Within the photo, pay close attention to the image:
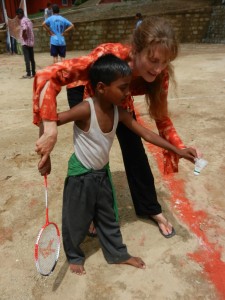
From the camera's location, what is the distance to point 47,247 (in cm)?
200

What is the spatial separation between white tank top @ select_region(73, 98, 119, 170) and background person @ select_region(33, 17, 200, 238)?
0.69ft

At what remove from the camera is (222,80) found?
7.36 metres

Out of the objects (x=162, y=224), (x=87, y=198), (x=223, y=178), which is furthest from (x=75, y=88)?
(x=223, y=178)

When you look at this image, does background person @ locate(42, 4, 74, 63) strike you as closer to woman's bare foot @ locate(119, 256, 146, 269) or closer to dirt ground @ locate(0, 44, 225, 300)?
dirt ground @ locate(0, 44, 225, 300)

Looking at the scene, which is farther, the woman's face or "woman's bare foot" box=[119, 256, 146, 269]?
"woman's bare foot" box=[119, 256, 146, 269]

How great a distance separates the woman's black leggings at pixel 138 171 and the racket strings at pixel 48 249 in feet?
2.42

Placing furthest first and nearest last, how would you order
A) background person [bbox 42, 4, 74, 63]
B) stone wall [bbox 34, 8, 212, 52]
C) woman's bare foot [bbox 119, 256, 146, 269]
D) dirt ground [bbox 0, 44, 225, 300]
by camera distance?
stone wall [bbox 34, 8, 212, 52] < background person [bbox 42, 4, 74, 63] < woman's bare foot [bbox 119, 256, 146, 269] < dirt ground [bbox 0, 44, 225, 300]

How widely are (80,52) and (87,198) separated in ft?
43.6

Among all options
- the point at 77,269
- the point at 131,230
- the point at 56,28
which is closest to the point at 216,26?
the point at 56,28

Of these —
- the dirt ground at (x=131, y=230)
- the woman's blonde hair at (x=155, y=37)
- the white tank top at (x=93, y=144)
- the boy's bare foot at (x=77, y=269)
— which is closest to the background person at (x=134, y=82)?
the woman's blonde hair at (x=155, y=37)

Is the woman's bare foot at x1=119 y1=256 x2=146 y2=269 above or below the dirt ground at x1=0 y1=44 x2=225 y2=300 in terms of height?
above

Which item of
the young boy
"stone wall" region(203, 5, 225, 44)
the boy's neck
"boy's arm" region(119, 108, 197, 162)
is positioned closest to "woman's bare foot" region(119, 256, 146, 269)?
the young boy

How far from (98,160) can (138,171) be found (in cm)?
52

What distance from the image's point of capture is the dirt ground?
2047 millimetres
